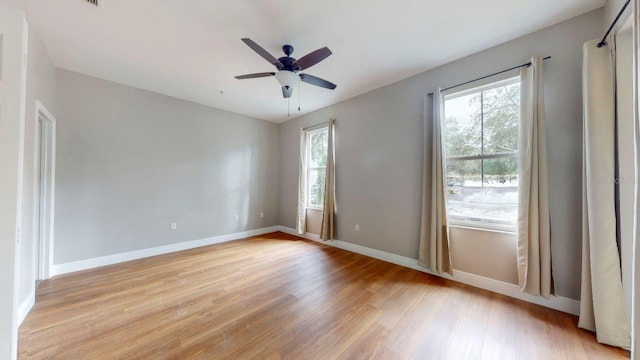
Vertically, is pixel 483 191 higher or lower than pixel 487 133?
lower

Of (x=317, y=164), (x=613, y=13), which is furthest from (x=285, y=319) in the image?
(x=613, y=13)

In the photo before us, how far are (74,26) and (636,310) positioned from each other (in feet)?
15.2

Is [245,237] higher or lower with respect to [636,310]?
lower

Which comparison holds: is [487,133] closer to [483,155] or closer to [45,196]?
[483,155]

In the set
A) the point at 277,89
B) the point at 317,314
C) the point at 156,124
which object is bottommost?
the point at 317,314

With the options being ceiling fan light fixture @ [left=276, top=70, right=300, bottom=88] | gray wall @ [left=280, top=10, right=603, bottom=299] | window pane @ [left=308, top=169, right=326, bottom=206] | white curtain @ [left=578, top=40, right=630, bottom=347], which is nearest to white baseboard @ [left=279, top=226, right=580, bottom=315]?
gray wall @ [left=280, top=10, right=603, bottom=299]

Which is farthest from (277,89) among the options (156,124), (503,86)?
(503,86)

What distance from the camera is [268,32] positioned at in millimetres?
2283

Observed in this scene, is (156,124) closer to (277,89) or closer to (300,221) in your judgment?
(277,89)

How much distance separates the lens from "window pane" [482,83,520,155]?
8.05 ft

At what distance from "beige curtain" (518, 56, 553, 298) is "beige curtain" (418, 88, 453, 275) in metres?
0.73

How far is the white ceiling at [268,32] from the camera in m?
1.97

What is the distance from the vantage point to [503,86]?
2.54 m

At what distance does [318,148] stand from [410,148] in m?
2.15
